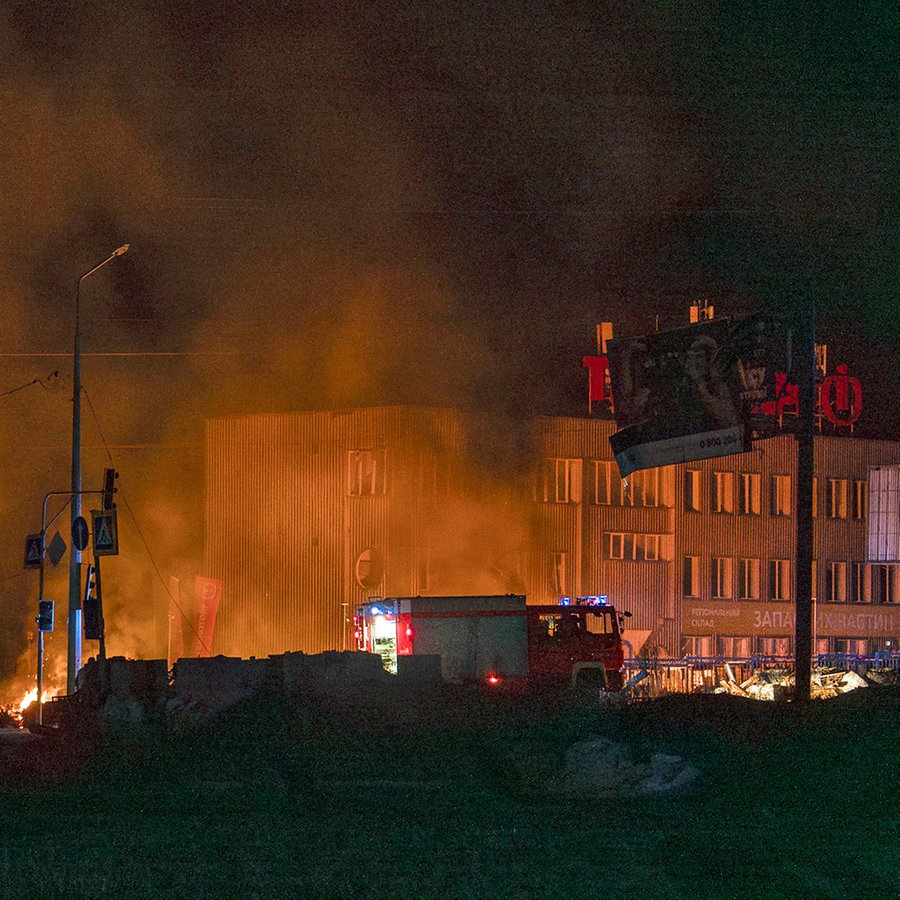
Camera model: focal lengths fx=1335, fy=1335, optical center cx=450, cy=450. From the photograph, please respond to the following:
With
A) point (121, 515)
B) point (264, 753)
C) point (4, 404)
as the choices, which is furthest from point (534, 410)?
point (264, 753)

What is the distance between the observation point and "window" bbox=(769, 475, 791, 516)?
42062 mm

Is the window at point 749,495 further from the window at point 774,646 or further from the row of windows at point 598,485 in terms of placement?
the window at point 774,646

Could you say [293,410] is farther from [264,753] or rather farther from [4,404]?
[264,753]

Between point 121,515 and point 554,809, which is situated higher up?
point 121,515

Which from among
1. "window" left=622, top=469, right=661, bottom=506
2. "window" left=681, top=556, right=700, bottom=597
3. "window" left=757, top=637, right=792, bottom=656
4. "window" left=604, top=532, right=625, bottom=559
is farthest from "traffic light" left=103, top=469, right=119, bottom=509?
"window" left=757, top=637, right=792, bottom=656

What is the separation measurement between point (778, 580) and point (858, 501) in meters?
3.84

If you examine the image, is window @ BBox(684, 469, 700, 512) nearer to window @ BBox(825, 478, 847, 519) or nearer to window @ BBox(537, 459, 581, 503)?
window @ BBox(537, 459, 581, 503)

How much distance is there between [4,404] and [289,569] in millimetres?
10157

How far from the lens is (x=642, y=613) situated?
A: 39.8 meters

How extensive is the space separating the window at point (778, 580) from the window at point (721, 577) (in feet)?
5.52

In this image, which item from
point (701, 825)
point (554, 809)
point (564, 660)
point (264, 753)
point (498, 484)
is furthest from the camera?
point (498, 484)

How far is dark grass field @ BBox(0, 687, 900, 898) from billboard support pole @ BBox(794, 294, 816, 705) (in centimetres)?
65

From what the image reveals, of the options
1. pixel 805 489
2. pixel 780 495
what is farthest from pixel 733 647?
pixel 805 489

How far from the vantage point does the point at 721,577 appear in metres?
41.3
